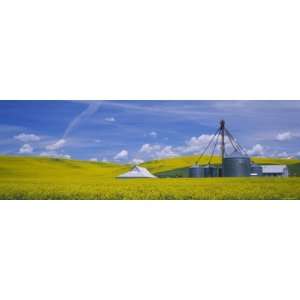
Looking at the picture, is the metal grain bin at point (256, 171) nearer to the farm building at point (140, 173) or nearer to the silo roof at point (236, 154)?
the silo roof at point (236, 154)

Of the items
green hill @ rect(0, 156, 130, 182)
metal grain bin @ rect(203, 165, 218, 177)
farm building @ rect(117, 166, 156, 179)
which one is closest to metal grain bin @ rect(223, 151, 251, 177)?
metal grain bin @ rect(203, 165, 218, 177)

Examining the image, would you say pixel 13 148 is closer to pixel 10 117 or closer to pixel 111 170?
pixel 10 117

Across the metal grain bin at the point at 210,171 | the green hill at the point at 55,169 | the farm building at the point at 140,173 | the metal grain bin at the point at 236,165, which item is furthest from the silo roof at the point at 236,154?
the green hill at the point at 55,169

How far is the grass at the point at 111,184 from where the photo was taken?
26.3 feet

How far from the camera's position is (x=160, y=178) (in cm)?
834

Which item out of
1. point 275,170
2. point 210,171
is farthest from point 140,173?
point 275,170

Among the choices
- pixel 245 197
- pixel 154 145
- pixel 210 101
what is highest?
pixel 210 101

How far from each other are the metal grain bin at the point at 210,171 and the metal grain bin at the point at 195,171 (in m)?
0.06

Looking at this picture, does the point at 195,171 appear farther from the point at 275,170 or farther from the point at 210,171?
the point at 275,170

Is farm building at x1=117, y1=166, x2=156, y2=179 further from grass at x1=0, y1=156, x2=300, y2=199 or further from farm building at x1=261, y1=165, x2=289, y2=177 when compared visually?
farm building at x1=261, y1=165, x2=289, y2=177

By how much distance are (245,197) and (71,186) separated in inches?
106

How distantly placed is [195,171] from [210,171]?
0.76ft

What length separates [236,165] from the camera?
821 cm
